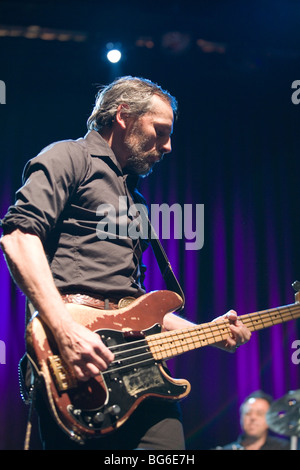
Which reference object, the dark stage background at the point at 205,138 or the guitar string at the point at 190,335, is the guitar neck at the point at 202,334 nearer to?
the guitar string at the point at 190,335

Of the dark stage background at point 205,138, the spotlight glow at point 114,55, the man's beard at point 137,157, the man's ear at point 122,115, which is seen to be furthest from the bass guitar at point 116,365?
the spotlight glow at point 114,55

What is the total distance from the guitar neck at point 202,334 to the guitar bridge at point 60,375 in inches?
16.3

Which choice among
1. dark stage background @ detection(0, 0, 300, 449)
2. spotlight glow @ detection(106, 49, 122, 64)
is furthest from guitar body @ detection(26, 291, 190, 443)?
spotlight glow @ detection(106, 49, 122, 64)

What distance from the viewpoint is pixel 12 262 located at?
1698 millimetres

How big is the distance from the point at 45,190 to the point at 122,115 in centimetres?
93

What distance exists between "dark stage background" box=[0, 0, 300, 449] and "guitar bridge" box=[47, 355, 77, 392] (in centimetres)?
308

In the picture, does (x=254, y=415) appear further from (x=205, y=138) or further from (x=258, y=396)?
(x=205, y=138)

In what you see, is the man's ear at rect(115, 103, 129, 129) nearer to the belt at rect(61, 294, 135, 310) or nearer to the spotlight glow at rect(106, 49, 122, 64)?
the belt at rect(61, 294, 135, 310)

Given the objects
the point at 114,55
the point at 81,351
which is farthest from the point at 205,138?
the point at 81,351

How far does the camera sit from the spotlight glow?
16.1ft

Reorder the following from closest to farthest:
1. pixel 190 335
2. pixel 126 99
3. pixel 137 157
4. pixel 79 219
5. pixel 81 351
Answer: pixel 81 351, pixel 79 219, pixel 190 335, pixel 137 157, pixel 126 99

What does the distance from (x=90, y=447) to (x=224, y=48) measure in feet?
15.2

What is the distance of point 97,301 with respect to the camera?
6.21 ft

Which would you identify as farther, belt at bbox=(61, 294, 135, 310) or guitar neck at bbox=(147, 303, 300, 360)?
guitar neck at bbox=(147, 303, 300, 360)
